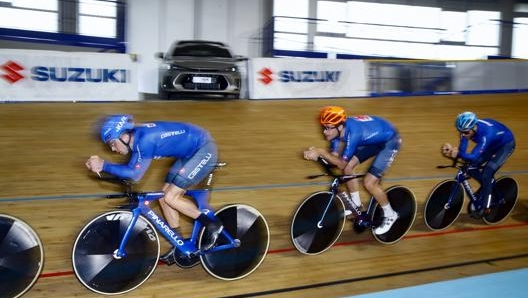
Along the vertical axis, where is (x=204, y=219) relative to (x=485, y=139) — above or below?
below

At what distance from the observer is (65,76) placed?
830 centimetres

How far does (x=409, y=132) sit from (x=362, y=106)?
1.48 metres

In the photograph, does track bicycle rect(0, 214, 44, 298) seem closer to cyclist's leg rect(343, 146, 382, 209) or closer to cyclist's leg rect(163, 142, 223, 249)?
cyclist's leg rect(163, 142, 223, 249)

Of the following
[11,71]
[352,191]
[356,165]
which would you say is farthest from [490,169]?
[11,71]

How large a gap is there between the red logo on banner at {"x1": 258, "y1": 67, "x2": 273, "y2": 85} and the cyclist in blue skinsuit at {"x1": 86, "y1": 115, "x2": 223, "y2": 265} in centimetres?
666

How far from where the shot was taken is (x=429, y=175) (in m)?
6.35

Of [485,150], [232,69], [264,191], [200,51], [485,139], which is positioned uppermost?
[200,51]

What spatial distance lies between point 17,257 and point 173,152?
3.44 feet

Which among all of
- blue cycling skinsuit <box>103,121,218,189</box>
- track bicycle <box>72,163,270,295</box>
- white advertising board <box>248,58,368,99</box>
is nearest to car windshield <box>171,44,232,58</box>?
→ white advertising board <box>248,58,368,99</box>

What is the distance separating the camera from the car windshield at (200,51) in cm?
1000

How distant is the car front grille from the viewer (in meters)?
9.20

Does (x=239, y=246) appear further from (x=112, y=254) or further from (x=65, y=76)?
(x=65, y=76)

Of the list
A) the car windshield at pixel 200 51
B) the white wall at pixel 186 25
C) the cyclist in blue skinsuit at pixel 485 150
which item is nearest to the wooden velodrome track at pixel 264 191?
the cyclist in blue skinsuit at pixel 485 150

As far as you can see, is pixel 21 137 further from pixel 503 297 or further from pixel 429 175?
pixel 503 297
